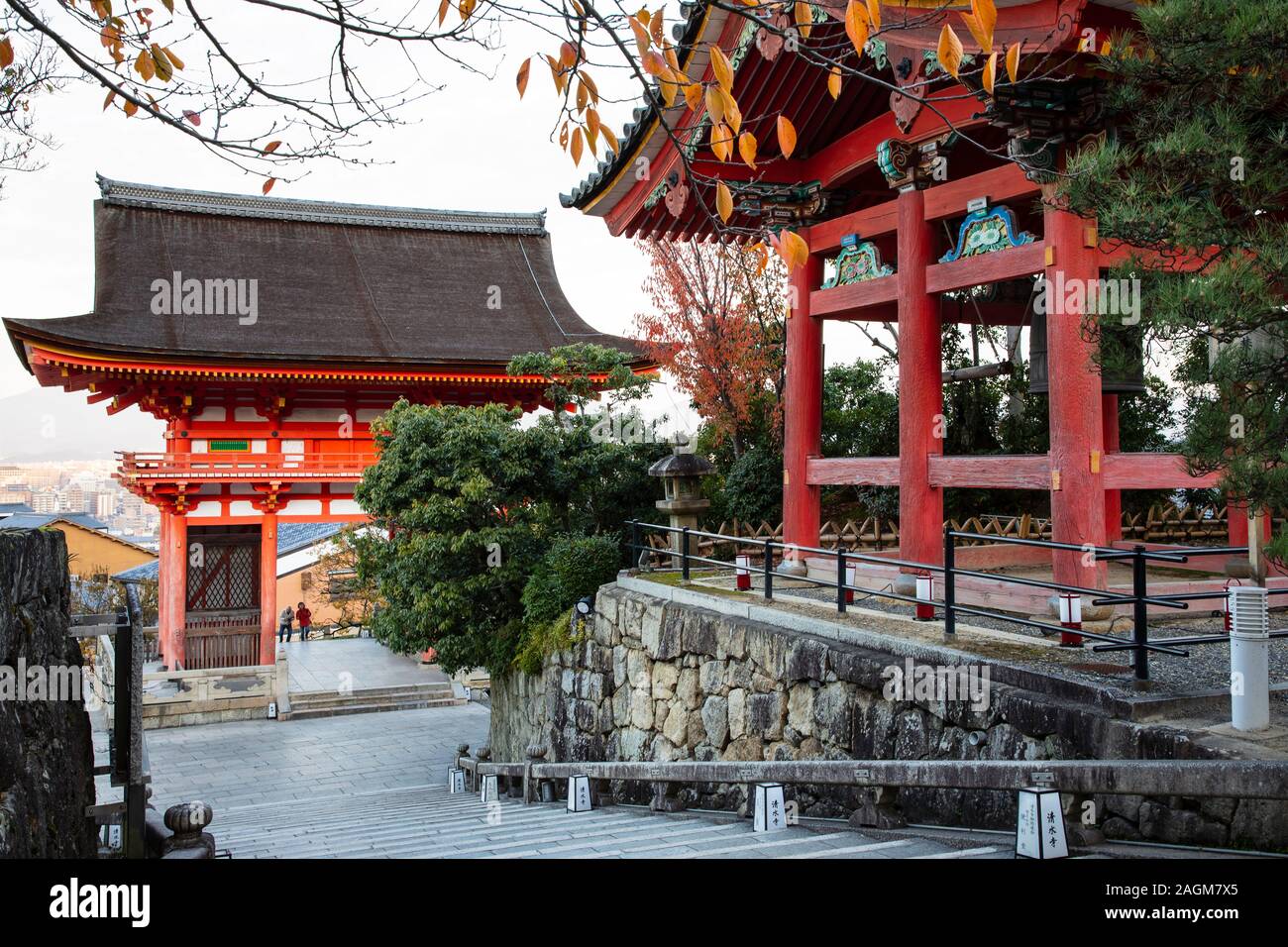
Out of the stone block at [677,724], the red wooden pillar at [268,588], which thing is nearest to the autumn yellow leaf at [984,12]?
the stone block at [677,724]

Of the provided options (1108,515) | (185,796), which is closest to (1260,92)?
(1108,515)

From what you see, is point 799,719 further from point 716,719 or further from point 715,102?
point 715,102

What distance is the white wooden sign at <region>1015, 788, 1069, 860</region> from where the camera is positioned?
4188mm

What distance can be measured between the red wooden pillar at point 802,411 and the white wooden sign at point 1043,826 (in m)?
6.45

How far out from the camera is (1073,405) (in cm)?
759

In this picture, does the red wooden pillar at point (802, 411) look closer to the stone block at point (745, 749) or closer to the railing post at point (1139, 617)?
the stone block at point (745, 749)

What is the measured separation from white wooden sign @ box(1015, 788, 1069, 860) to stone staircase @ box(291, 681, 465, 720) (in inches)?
761

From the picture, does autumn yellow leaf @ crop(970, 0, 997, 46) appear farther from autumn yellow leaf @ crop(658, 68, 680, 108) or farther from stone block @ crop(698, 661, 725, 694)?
stone block @ crop(698, 661, 725, 694)

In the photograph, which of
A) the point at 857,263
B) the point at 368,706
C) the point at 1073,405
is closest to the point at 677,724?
the point at 1073,405

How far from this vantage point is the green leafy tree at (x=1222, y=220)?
4500 mm

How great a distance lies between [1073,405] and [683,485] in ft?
20.6

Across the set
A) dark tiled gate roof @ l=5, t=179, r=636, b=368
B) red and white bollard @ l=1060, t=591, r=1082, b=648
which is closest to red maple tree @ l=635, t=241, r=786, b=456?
dark tiled gate roof @ l=5, t=179, r=636, b=368

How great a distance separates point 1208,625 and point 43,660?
780 cm

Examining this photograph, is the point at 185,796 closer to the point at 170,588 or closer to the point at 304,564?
the point at 170,588
